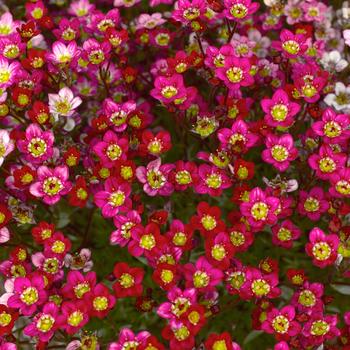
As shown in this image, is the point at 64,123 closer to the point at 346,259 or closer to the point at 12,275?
the point at 12,275

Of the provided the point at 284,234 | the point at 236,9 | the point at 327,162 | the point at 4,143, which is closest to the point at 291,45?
the point at 236,9

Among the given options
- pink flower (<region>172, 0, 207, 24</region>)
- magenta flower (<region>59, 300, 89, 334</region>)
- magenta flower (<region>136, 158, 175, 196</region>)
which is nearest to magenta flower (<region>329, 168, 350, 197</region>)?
magenta flower (<region>136, 158, 175, 196</region>)

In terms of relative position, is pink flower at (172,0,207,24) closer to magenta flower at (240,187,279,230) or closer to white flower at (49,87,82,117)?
white flower at (49,87,82,117)

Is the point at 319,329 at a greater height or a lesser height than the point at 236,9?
lesser

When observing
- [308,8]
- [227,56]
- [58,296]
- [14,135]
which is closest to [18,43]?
[14,135]

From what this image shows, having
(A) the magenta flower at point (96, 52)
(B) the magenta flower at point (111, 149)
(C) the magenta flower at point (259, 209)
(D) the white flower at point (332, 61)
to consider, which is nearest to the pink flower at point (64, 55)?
(A) the magenta flower at point (96, 52)

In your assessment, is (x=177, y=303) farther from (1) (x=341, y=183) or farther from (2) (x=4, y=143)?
(2) (x=4, y=143)
